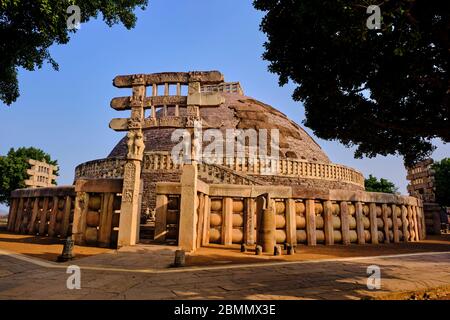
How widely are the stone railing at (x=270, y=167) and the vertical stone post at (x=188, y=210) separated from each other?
969cm

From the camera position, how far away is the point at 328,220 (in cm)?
979

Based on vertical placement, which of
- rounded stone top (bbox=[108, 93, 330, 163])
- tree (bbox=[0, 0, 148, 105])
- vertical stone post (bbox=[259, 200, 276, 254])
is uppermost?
rounded stone top (bbox=[108, 93, 330, 163])

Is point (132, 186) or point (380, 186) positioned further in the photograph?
point (380, 186)

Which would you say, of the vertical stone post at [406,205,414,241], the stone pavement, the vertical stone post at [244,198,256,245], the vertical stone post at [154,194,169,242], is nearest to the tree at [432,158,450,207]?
the vertical stone post at [406,205,414,241]

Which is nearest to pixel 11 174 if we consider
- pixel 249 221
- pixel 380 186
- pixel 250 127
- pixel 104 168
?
pixel 104 168

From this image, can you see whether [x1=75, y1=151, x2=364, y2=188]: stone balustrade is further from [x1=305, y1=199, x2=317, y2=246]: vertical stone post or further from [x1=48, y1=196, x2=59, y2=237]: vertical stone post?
[x1=305, y1=199, x2=317, y2=246]: vertical stone post

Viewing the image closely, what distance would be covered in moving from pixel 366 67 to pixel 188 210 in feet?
18.5

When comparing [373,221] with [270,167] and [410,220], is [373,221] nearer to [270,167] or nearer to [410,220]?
[410,220]

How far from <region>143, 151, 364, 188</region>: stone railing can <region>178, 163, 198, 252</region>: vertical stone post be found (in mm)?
9692

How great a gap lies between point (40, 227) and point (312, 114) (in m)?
11.9

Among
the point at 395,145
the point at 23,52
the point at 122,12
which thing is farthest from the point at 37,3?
the point at 395,145

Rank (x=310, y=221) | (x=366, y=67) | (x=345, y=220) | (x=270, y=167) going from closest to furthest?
(x=366, y=67)
(x=310, y=221)
(x=345, y=220)
(x=270, y=167)

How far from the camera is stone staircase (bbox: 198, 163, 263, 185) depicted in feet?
52.4

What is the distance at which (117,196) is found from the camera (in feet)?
28.7
